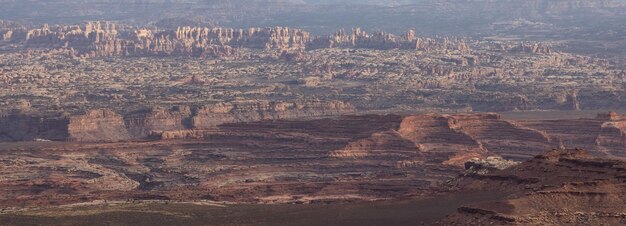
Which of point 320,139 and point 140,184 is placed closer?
point 140,184

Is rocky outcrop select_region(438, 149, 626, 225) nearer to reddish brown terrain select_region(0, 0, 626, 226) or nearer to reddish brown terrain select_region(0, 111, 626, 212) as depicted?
reddish brown terrain select_region(0, 0, 626, 226)

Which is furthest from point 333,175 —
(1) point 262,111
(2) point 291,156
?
(1) point 262,111

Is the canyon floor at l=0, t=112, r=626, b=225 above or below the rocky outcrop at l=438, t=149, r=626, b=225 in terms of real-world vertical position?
below

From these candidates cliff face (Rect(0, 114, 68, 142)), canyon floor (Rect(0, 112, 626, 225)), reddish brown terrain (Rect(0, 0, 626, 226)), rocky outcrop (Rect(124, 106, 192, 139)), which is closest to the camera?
canyon floor (Rect(0, 112, 626, 225))

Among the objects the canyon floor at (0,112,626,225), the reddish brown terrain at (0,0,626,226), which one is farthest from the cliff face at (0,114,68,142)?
the canyon floor at (0,112,626,225)

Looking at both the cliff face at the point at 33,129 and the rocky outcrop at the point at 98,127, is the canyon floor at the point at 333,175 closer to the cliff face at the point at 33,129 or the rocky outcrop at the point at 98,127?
the cliff face at the point at 33,129

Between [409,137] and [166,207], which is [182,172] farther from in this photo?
[166,207]

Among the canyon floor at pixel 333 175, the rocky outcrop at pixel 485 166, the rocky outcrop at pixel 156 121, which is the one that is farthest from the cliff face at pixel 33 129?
the rocky outcrop at pixel 485 166

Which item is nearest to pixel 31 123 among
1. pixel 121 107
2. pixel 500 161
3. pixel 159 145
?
pixel 121 107

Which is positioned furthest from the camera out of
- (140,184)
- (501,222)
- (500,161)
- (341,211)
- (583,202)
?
(140,184)

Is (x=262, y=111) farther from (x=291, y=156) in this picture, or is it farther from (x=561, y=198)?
(x=561, y=198)

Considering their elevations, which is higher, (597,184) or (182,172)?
(597,184)
